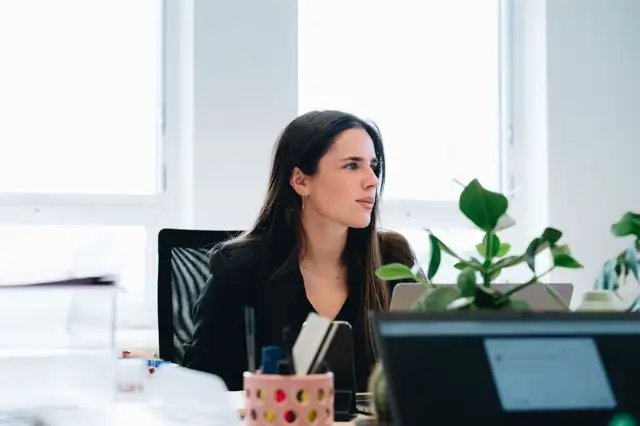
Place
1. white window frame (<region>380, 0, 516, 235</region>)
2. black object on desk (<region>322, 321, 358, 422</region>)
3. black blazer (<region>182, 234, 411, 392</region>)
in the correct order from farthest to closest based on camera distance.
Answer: white window frame (<region>380, 0, 516, 235</region>), black blazer (<region>182, 234, 411, 392</region>), black object on desk (<region>322, 321, 358, 422</region>)

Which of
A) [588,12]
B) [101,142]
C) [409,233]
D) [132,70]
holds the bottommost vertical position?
[409,233]

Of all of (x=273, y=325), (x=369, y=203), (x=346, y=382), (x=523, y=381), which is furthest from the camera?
(x=369, y=203)

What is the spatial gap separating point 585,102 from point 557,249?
2461mm

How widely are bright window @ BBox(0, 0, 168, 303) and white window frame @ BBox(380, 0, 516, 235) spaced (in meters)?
0.92

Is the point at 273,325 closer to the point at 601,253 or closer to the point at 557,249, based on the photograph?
the point at 557,249

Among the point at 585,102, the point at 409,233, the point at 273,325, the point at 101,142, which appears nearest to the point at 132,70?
the point at 101,142

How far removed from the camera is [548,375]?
2.98 feet

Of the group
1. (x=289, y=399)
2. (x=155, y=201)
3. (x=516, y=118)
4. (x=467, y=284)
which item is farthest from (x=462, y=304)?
(x=516, y=118)

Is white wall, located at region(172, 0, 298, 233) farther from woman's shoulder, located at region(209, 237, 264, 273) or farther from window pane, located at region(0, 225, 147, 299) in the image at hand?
woman's shoulder, located at region(209, 237, 264, 273)

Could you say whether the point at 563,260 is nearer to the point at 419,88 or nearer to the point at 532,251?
the point at 532,251

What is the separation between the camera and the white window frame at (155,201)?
316 centimetres

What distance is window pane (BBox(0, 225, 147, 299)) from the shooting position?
3064 mm

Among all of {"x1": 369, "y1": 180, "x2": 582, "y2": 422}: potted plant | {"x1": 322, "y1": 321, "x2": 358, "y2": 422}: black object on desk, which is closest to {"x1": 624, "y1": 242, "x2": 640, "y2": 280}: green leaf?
{"x1": 369, "y1": 180, "x2": 582, "y2": 422}: potted plant

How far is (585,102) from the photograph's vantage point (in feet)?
11.3
